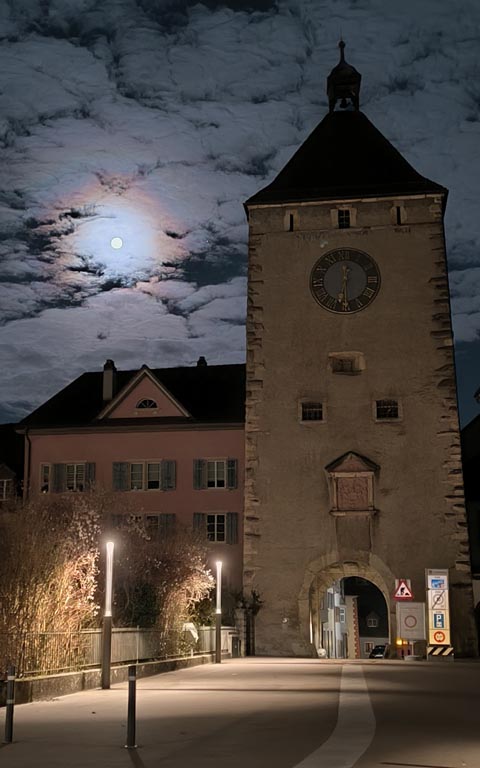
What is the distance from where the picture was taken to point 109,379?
51.8 meters

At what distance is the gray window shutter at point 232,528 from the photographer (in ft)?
147

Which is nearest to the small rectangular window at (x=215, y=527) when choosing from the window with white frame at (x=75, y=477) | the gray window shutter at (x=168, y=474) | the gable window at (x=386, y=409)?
the gray window shutter at (x=168, y=474)

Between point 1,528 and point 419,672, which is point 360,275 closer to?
point 419,672

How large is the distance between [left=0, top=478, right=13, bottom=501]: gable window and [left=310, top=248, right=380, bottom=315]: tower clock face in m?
17.4

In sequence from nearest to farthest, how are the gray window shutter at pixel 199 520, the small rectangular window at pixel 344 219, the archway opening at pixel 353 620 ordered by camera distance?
1. the small rectangular window at pixel 344 219
2. the gray window shutter at pixel 199 520
3. the archway opening at pixel 353 620

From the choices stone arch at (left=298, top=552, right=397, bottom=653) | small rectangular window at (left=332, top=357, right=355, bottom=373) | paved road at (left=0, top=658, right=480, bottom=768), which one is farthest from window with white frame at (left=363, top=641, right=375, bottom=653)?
paved road at (left=0, top=658, right=480, bottom=768)

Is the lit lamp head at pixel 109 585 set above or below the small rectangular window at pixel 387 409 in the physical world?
below

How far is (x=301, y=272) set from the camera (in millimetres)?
43750

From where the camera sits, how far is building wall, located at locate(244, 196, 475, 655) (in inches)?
1587

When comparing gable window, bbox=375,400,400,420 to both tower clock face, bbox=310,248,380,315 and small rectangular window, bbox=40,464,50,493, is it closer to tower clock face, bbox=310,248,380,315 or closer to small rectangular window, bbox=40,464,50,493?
tower clock face, bbox=310,248,380,315

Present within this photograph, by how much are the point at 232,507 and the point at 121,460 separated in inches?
229

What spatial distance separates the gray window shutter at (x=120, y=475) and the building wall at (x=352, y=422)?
761cm

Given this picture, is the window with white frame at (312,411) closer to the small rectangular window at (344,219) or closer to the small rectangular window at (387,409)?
the small rectangular window at (387,409)

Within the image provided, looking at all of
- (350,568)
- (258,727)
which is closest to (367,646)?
(350,568)
